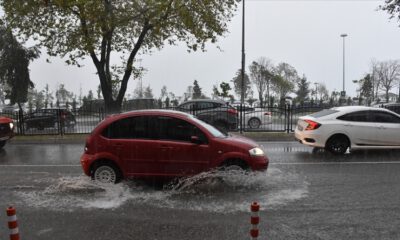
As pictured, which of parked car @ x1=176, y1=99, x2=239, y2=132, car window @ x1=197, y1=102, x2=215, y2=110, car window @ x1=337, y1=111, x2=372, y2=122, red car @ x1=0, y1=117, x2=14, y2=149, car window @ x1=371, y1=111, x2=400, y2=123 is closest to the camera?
car window @ x1=337, y1=111, x2=372, y2=122

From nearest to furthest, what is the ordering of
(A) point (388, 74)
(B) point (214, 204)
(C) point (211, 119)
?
(B) point (214, 204), (C) point (211, 119), (A) point (388, 74)

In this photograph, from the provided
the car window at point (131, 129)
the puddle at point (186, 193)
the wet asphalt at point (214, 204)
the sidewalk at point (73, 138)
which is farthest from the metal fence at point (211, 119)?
the car window at point (131, 129)

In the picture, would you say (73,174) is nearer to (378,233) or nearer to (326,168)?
(326,168)

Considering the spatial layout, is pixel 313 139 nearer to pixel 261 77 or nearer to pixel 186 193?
pixel 186 193

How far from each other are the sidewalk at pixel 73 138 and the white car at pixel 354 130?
14.8 ft

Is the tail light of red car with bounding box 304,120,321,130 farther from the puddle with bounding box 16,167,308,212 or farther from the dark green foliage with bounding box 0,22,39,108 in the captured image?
the dark green foliage with bounding box 0,22,39,108

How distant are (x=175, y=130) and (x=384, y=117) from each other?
24.5 feet

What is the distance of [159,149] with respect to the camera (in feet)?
26.1

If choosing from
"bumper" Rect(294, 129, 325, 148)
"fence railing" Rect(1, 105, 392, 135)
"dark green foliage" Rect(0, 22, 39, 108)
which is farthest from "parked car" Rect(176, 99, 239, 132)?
"dark green foliage" Rect(0, 22, 39, 108)

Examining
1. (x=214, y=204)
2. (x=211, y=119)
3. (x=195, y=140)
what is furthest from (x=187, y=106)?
(x=214, y=204)

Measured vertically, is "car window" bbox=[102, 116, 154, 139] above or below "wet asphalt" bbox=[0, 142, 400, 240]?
above

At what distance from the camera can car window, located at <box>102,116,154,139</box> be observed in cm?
812

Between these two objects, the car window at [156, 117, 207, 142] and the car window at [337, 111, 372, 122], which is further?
the car window at [337, 111, 372, 122]

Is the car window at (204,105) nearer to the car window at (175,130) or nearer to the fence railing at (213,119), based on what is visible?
the fence railing at (213,119)
